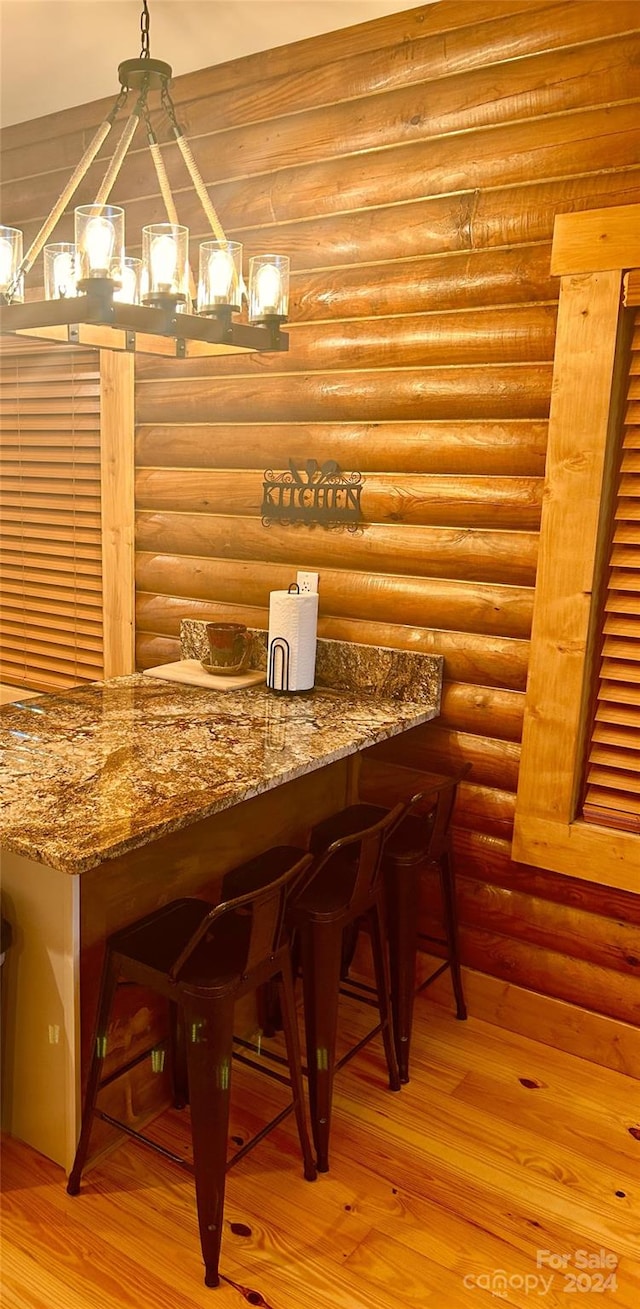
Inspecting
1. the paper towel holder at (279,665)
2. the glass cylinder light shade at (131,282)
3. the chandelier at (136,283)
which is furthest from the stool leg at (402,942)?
the glass cylinder light shade at (131,282)

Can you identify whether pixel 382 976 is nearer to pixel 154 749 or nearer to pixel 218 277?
pixel 154 749

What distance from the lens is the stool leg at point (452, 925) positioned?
8.28 ft

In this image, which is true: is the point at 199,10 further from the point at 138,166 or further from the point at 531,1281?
the point at 531,1281

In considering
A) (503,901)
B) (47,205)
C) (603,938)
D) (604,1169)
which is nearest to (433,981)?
(503,901)

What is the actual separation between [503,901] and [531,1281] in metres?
0.98

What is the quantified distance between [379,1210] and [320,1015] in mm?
423

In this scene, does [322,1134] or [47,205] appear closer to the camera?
[322,1134]

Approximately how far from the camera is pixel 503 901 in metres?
2.63

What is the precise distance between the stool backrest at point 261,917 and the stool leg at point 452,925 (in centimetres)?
73

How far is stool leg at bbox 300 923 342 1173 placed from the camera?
2.02 m

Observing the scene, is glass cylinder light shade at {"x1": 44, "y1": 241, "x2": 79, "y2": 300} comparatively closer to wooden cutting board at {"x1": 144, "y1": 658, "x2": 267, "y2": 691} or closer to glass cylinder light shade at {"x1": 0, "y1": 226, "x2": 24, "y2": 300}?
glass cylinder light shade at {"x1": 0, "y1": 226, "x2": 24, "y2": 300}

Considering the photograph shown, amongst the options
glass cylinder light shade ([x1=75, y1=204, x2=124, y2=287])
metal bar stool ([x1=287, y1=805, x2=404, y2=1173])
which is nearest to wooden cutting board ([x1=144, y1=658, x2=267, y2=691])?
metal bar stool ([x1=287, y1=805, x2=404, y2=1173])

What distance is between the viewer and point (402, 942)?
2.34 m

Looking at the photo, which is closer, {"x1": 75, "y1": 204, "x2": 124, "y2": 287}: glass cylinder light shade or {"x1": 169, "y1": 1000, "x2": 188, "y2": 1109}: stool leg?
{"x1": 75, "y1": 204, "x2": 124, "y2": 287}: glass cylinder light shade
